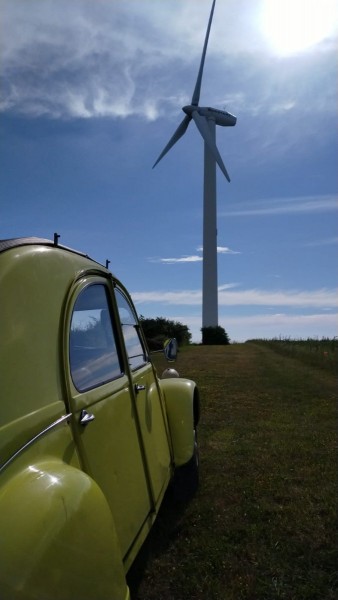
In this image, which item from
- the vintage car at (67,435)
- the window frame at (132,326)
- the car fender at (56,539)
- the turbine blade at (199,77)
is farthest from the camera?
the turbine blade at (199,77)

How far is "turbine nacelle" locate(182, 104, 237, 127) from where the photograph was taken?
3950 cm

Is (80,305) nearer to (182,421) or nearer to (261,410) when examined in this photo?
(182,421)

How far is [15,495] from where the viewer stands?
1597 mm

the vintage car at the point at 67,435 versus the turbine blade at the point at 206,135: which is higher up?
the turbine blade at the point at 206,135

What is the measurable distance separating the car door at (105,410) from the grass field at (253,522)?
26.9 inches

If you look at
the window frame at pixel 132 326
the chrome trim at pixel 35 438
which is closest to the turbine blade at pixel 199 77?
the window frame at pixel 132 326

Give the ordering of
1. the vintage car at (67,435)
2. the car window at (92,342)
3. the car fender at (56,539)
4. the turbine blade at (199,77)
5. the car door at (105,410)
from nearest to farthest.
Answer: the car fender at (56,539), the vintage car at (67,435), the car door at (105,410), the car window at (92,342), the turbine blade at (199,77)

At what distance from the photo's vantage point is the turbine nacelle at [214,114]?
130 feet

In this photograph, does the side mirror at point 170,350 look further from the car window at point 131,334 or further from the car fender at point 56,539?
the car fender at point 56,539

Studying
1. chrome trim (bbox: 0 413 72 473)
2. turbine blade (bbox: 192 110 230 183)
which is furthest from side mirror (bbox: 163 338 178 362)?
turbine blade (bbox: 192 110 230 183)

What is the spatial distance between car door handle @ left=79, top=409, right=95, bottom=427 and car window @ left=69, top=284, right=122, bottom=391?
0.13 m

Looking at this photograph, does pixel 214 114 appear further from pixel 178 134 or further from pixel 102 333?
pixel 102 333

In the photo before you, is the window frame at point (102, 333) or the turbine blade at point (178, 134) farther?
the turbine blade at point (178, 134)

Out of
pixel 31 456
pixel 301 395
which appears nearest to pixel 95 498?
pixel 31 456
